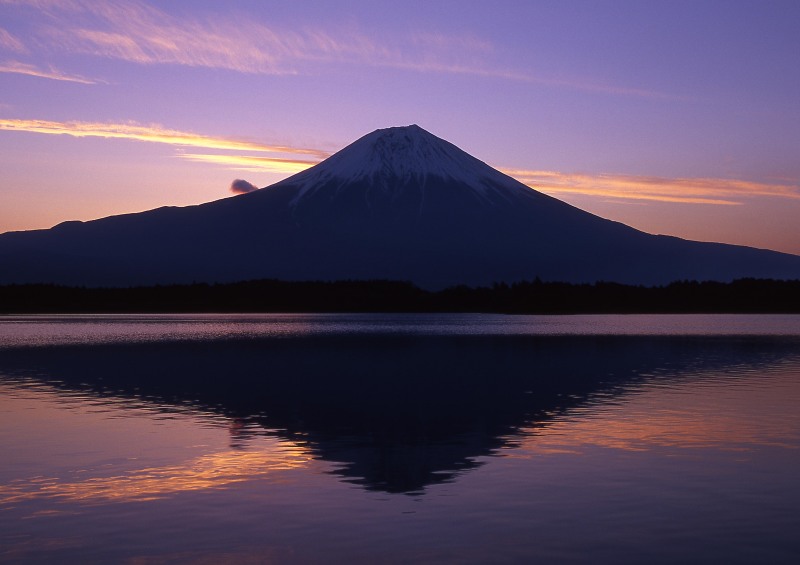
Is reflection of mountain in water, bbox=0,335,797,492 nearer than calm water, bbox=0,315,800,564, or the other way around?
calm water, bbox=0,315,800,564

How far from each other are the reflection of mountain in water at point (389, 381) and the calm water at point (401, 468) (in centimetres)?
17

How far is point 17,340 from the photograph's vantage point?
7681 centimetres

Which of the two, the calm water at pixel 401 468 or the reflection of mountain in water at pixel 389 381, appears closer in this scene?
the calm water at pixel 401 468

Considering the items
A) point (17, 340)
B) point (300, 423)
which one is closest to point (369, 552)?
point (300, 423)

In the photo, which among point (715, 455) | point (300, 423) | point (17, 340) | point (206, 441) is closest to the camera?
point (715, 455)

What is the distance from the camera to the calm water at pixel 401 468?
13859 mm

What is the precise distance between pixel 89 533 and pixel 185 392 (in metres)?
21.5

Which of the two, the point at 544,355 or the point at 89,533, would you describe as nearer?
the point at 89,533

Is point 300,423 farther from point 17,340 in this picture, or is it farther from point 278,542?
point 17,340

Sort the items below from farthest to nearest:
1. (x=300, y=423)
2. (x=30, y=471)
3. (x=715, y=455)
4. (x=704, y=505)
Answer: (x=300, y=423) → (x=715, y=455) → (x=30, y=471) → (x=704, y=505)

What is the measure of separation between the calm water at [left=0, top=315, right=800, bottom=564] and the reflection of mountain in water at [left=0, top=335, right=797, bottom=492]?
0.57 ft

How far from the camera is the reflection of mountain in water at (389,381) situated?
22.9 meters

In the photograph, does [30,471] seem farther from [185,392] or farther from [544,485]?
[185,392]

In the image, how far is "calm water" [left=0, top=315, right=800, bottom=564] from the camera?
1386cm
